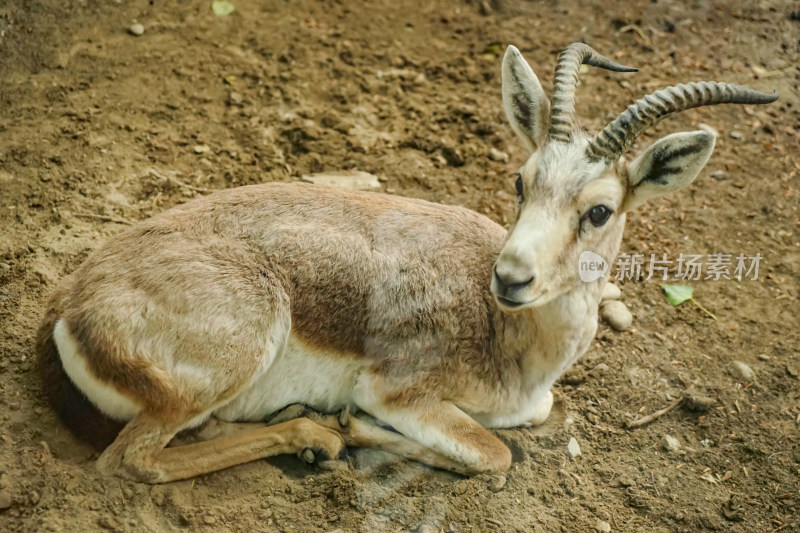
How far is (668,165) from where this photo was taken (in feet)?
15.8

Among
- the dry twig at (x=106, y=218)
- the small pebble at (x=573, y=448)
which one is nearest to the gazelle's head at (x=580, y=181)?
the small pebble at (x=573, y=448)

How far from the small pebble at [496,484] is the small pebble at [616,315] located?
2090 millimetres

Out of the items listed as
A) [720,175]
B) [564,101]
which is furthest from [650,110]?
[720,175]

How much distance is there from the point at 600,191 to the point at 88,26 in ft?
21.2

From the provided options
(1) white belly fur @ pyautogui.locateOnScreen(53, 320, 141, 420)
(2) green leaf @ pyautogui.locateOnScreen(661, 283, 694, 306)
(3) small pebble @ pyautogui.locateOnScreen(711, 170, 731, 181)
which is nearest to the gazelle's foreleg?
(1) white belly fur @ pyautogui.locateOnScreen(53, 320, 141, 420)

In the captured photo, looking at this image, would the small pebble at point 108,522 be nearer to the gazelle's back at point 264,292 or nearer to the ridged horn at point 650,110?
the gazelle's back at point 264,292

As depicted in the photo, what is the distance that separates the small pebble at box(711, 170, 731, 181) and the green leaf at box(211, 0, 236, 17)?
231 inches

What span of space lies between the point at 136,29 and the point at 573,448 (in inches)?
259

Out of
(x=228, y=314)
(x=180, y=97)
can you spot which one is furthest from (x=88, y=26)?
(x=228, y=314)

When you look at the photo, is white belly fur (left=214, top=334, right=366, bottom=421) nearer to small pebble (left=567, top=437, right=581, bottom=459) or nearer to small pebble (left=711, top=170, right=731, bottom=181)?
small pebble (left=567, top=437, right=581, bottom=459)

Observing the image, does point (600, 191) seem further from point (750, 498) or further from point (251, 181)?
point (251, 181)

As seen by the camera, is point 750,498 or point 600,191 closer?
point 600,191

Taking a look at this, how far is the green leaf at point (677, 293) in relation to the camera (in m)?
6.96

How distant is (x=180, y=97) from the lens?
26.5 ft
